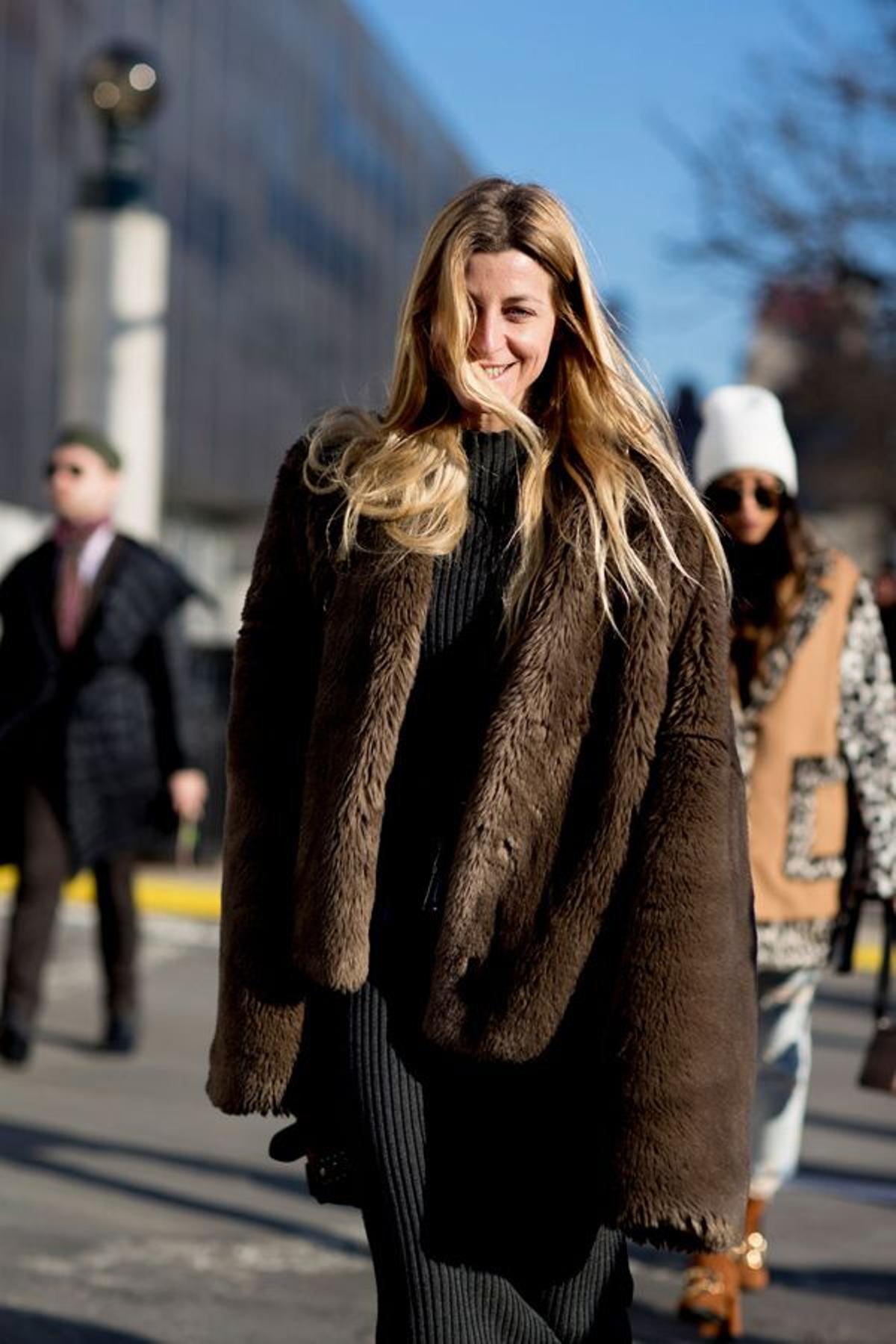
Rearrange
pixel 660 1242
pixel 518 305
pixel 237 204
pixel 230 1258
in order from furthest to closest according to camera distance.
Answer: pixel 237 204 < pixel 230 1258 < pixel 518 305 < pixel 660 1242

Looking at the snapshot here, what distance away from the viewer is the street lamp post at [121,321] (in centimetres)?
1416

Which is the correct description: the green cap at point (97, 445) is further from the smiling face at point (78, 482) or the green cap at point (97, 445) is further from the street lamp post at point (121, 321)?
the street lamp post at point (121, 321)

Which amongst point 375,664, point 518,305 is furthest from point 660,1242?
point 518,305

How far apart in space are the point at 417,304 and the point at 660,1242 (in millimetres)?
1252

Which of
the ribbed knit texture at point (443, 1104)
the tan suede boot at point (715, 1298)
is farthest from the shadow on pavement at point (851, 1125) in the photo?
the ribbed knit texture at point (443, 1104)

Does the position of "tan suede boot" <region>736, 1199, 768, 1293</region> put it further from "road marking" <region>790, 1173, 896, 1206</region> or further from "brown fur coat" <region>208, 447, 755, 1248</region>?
"brown fur coat" <region>208, 447, 755, 1248</region>

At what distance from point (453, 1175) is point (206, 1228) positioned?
111 inches

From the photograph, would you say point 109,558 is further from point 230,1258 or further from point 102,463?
point 230,1258

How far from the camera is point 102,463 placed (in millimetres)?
7629

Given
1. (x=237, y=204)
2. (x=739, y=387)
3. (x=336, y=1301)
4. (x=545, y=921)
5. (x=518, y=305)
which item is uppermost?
(x=237, y=204)

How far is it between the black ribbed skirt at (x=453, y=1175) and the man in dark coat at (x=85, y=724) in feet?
15.1

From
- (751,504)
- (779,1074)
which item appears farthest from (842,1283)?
(751,504)

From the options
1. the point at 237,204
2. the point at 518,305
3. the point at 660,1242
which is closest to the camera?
the point at 660,1242

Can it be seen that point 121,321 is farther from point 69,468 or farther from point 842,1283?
point 842,1283
